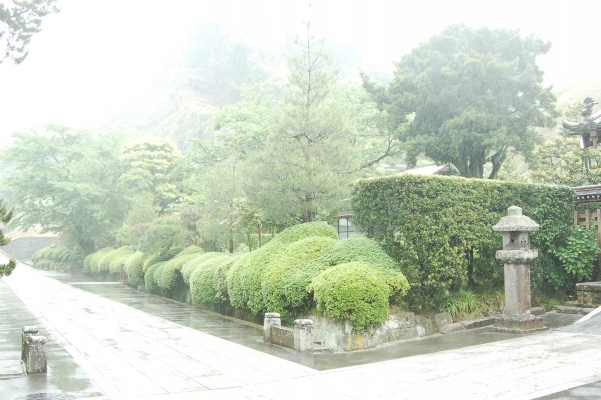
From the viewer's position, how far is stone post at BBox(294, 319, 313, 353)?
9.91 m

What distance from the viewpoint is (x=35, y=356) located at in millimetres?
8094

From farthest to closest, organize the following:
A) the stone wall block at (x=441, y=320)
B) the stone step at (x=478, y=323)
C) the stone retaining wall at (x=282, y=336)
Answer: the stone step at (x=478, y=323), the stone wall block at (x=441, y=320), the stone retaining wall at (x=282, y=336)

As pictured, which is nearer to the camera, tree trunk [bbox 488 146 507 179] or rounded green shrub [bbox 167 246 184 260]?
rounded green shrub [bbox 167 246 184 260]

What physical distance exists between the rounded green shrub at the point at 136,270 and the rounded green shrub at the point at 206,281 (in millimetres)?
10294

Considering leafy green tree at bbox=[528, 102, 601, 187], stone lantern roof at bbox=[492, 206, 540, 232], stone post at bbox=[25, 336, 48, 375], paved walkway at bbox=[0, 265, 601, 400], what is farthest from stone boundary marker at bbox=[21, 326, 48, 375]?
leafy green tree at bbox=[528, 102, 601, 187]

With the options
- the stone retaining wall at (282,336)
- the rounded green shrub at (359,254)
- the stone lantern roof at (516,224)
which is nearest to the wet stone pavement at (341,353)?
the stone retaining wall at (282,336)

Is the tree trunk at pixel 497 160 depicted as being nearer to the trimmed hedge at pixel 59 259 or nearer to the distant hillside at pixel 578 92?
the distant hillside at pixel 578 92

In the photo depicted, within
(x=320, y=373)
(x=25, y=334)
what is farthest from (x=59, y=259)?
(x=320, y=373)

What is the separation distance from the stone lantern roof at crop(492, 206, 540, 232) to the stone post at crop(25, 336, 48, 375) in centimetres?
958

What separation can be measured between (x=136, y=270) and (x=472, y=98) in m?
20.8

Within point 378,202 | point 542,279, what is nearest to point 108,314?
point 378,202

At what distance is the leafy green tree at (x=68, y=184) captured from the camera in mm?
39094

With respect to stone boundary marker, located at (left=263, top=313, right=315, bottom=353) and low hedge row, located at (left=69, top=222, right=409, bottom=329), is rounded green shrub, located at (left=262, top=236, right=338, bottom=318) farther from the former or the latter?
stone boundary marker, located at (left=263, top=313, right=315, bottom=353)

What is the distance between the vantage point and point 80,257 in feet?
147
